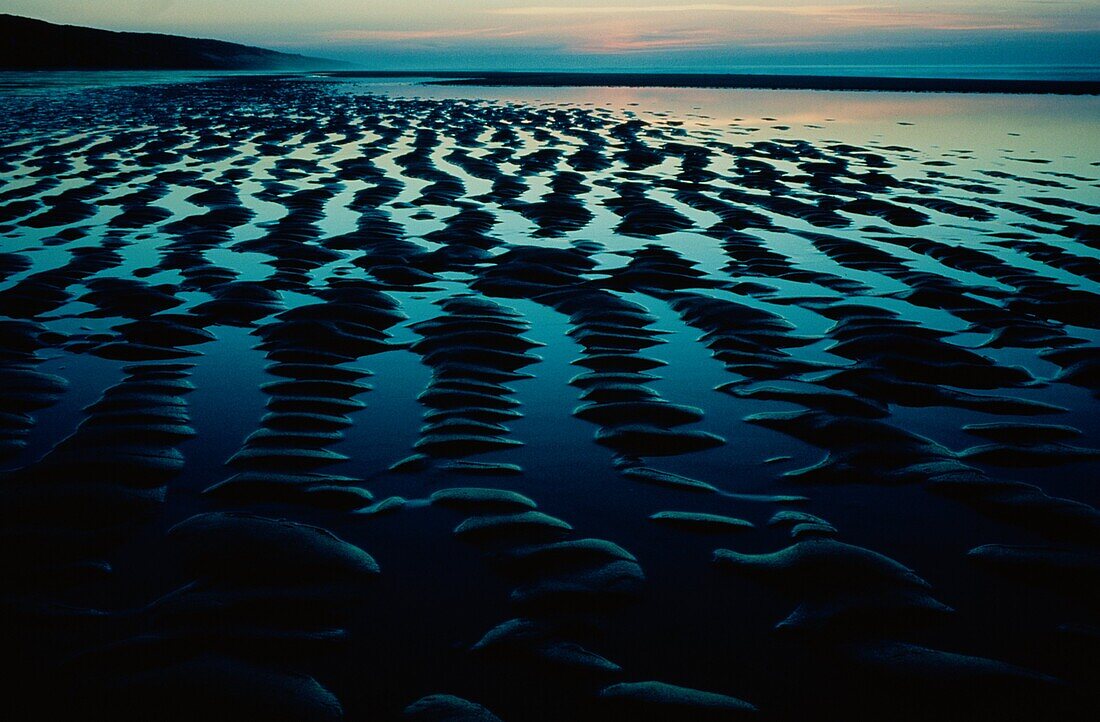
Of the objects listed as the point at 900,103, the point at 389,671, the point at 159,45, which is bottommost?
the point at 389,671

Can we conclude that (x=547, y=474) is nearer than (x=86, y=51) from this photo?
Yes

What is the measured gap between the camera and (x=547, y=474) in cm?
368

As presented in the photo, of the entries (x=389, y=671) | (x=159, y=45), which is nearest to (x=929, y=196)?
(x=389, y=671)

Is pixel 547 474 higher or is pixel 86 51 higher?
A: pixel 86 51

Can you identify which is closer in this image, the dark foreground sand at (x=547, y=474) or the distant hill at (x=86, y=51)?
the dark foreground sand at (x=547, y=474)

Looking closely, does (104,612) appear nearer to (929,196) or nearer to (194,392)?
(194,392)

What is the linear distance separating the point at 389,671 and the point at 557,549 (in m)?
0.83

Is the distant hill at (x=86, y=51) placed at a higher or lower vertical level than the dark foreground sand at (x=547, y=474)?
higher

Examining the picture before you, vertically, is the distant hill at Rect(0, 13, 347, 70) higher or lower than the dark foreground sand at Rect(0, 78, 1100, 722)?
higher

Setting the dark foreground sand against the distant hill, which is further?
the distant hill

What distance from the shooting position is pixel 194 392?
4.61m

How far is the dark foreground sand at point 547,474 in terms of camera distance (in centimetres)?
240

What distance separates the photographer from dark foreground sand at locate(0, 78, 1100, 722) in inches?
94.3

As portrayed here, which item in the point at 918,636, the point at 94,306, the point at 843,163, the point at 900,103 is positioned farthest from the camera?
the point at 900,103
